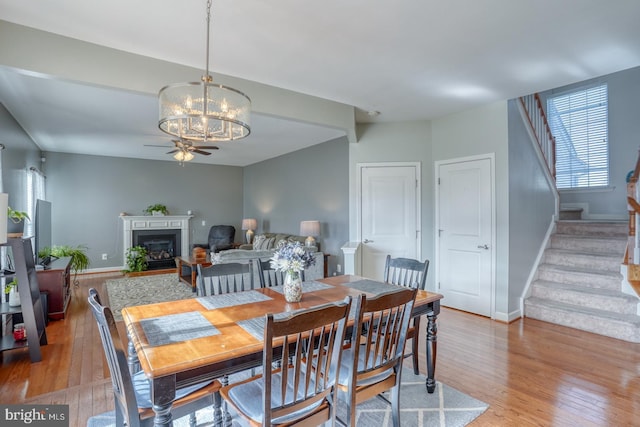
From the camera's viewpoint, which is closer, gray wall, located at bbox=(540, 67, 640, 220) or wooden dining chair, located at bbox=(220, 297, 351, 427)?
wooden dining chair, located at bbox=(220, 297, 351, 427)

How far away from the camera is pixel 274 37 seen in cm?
257

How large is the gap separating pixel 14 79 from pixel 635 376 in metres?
6.24

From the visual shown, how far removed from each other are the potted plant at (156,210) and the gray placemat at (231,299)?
6.41 meters

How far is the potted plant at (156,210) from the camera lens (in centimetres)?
782

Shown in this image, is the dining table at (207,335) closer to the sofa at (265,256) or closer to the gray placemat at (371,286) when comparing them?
the gray placemat at (371,286)

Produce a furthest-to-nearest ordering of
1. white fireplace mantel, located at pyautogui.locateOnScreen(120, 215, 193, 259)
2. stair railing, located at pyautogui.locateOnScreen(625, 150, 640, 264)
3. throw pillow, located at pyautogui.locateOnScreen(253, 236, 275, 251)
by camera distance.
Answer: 1. white fireplace mantel, located at pyautogui.locateOnScreen(120, 215, 193, 259)
2. throw pillow, located at pyautogui.locateOnScreen(253, 236, 275, 251)
3. stair railing, located at pyautogui.locateOnScreen(625, 150, 640, 264)

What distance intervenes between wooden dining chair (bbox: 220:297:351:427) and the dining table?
17cm

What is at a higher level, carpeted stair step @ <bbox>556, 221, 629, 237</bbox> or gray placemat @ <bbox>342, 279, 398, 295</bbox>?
carpeted stair step @ <bbox>556, 221, 629, 237</bbox>

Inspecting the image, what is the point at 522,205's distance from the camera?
13.9 ft

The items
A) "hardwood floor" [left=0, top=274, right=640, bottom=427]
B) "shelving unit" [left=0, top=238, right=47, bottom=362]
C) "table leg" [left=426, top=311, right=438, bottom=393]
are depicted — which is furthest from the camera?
"shelving unit" [left=0, top=238, right=47, bottom=362]

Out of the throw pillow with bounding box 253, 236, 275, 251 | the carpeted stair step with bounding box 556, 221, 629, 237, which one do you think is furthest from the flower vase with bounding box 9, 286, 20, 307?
the carpeted stair step with bounding box 556, 221, 629, 237

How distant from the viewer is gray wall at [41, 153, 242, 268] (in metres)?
6.97

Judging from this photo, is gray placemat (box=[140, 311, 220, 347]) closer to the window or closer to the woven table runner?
the woven table runner

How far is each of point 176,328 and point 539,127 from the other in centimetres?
541
